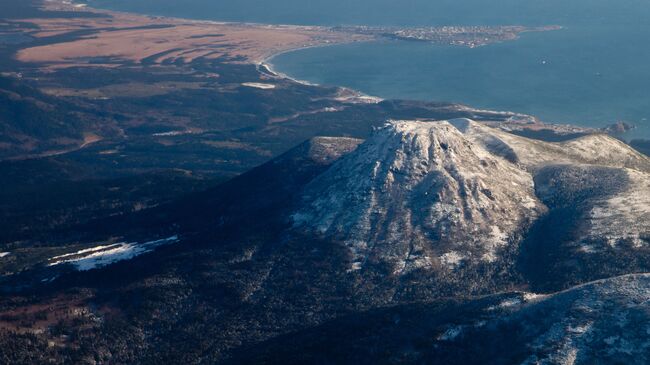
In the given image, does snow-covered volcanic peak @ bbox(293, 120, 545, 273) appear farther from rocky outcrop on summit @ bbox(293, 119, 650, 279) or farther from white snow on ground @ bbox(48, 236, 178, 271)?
white snow on ground @ bbox(48, 236, 178, 271)

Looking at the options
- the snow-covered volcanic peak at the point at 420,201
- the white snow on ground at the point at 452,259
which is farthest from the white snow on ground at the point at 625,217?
the white snow on ground at the point at 452,259

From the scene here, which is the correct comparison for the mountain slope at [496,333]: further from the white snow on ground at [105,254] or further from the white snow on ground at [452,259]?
the white snow on ground at [105,254]

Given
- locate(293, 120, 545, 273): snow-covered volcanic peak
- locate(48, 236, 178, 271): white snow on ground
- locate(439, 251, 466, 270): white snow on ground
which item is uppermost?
locate(293, 120, 545, 273): snow-covered volcanic peak

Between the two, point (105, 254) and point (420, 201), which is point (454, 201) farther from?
point (105, 254)

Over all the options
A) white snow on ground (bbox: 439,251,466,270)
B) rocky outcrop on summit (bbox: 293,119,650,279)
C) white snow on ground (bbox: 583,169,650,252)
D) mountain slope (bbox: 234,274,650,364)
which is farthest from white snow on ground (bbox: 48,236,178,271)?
white snow on ground (bbox: 583,169,650,252)

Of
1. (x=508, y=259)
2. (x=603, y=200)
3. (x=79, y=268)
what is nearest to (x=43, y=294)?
(x=79, y=268)
